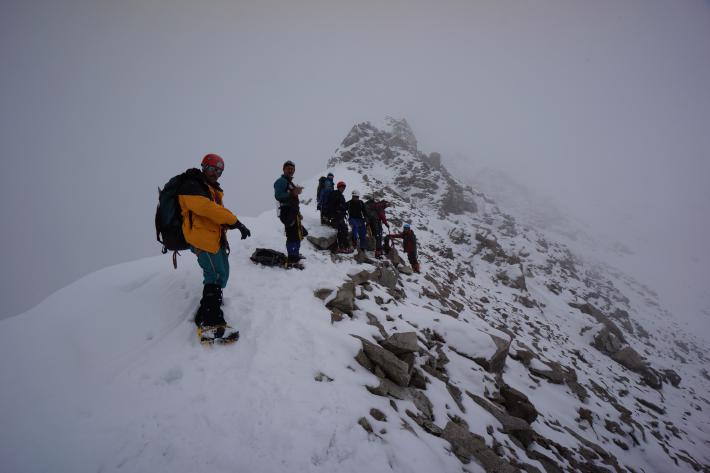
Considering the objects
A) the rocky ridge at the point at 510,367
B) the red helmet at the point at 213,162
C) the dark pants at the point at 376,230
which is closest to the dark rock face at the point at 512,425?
the rocky ridge at the point at 510,367

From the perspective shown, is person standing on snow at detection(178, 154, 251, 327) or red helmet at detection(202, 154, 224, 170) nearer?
person standing on snow at detection(178, 154, 251, 327)

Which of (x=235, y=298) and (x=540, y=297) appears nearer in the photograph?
(x=235, y=298)

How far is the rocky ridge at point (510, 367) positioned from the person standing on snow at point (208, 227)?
7.44 ft

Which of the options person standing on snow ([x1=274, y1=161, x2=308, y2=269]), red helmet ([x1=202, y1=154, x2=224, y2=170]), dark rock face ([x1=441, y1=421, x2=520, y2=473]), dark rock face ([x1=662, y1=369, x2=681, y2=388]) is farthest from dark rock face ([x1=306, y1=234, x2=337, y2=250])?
dark rock face ([x1=662, y1=369, x2=681, y2=388])

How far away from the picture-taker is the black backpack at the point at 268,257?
22.9 feet

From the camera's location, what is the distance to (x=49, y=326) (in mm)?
4461

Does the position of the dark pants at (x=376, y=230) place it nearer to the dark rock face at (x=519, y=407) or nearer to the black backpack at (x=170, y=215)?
the dark rock face at (x=519, y=407)

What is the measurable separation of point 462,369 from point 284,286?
4574 millimetres

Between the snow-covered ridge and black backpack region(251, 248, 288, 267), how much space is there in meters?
0.28

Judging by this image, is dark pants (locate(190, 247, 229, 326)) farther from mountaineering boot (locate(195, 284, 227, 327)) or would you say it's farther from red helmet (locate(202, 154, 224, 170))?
red helmet (locate(202, 154, 224, 170))

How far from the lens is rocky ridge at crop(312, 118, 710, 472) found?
4707 millimetres

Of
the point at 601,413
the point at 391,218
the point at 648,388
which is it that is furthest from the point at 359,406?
the point at 648,388

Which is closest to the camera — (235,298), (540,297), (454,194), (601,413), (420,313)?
(235,298)

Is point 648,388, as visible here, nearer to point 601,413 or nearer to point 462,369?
point 601,413
